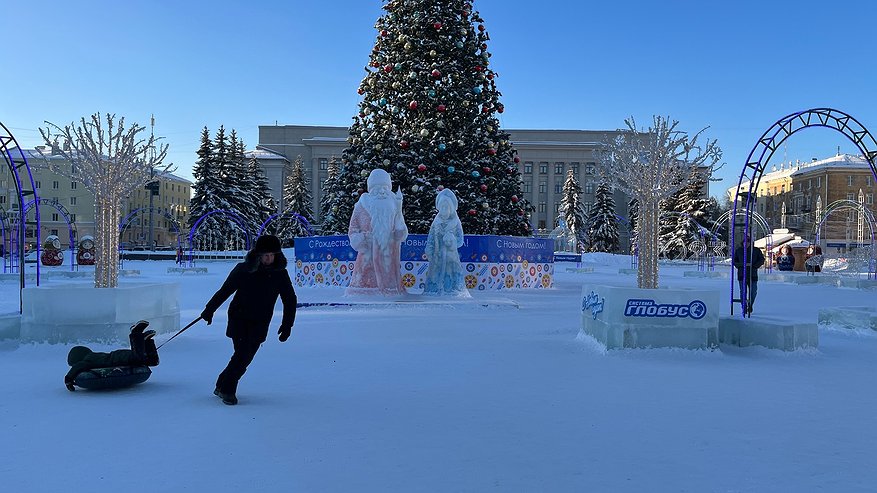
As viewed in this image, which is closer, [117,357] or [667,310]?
[117,357]

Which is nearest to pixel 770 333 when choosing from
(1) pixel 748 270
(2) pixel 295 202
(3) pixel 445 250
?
(1) pixel 748 270

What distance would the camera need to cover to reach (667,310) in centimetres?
878

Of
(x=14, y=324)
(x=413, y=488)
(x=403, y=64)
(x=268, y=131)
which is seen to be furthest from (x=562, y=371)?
(x=268, y=131)

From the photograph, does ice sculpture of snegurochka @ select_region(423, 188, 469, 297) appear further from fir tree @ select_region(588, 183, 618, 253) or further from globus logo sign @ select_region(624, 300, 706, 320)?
fir tree @ select_region(588, 183, 618, 253)

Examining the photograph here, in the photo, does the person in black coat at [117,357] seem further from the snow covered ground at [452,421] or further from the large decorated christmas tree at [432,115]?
the large decorated christmas tree at [432,115]

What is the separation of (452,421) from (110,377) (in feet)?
9.73

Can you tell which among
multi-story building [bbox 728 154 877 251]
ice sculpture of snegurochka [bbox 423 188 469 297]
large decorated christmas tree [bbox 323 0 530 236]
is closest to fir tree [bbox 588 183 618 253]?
multi-story building [bbox 728 154 877 251]

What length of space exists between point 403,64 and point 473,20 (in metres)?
3.36

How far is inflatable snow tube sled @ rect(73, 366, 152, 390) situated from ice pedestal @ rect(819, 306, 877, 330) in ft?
33.9

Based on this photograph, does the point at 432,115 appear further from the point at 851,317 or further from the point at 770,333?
the point at 770,333

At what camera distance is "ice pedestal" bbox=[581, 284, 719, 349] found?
874 cm

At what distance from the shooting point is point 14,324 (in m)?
8.73

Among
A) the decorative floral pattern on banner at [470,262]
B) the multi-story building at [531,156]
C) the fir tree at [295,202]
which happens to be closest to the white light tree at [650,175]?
the decorative floral pattern on banner at [470,262]

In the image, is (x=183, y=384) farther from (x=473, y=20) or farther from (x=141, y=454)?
(x=473, y=20)
